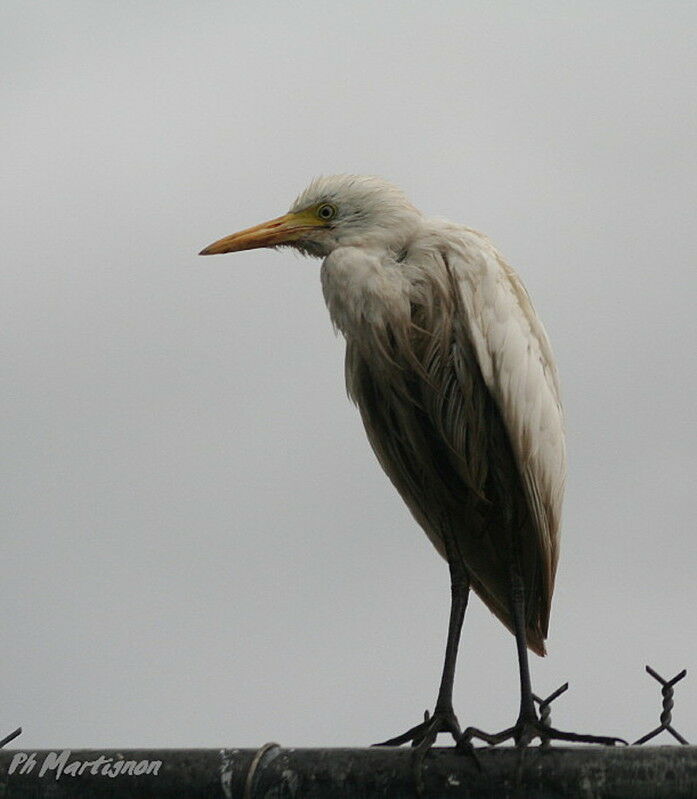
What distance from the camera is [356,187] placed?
4434 mm

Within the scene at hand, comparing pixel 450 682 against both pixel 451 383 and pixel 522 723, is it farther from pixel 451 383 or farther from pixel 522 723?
pixel 451 383

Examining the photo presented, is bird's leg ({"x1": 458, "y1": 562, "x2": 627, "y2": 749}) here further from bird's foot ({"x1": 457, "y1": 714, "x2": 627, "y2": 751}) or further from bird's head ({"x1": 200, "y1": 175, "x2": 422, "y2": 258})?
bird's head ({"x1": 200, "y1": 175, "x2": 422, "y2": 258})

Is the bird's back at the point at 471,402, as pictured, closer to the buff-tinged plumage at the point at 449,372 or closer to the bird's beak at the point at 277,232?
the buff-tinged plumage at the point at 449,372

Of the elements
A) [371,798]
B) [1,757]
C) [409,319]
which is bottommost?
[371,798]

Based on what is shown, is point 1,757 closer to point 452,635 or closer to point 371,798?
point 371,798

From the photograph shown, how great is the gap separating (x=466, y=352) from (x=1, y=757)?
6.47ft

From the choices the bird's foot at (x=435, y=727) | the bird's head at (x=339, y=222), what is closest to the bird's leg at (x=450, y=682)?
the bird's foot at (x=435, y=727)

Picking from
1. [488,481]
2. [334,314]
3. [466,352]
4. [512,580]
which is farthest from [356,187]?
[512,580]

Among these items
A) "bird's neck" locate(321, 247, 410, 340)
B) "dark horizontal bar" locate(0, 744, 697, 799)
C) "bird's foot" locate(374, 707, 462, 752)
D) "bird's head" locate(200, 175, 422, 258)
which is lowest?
"bird's foot" locate(374, 707, 462, 752)

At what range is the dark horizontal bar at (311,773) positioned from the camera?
2.39 metres

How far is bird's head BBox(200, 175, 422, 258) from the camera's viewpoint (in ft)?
14.1

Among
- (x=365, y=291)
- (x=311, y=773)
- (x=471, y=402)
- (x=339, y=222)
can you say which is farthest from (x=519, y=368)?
(x=311, y=773)

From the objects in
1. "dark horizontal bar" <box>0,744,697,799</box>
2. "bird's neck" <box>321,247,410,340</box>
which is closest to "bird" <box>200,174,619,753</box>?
"bird's neck" <box>321,247,410,340</box>

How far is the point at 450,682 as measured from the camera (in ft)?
13.7
